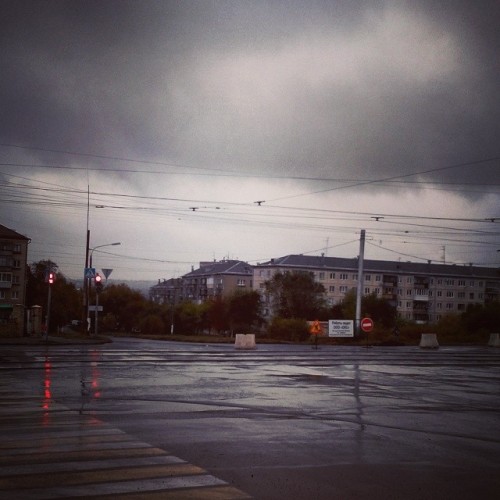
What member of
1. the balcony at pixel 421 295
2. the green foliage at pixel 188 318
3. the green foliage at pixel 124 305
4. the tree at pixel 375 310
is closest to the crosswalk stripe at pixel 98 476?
the tree at pixel 375 310

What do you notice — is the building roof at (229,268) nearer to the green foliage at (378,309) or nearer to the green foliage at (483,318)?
the green foliage at (378,309)

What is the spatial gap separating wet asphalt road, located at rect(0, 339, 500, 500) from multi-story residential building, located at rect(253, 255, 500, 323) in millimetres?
120629

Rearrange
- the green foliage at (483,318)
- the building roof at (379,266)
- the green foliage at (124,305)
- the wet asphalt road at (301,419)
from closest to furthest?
the wet asphalt road at (301,419), the green foliage at (483,318), the green foliage at (124,305), the building roof at (379,266)

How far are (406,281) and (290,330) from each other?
96632 mm

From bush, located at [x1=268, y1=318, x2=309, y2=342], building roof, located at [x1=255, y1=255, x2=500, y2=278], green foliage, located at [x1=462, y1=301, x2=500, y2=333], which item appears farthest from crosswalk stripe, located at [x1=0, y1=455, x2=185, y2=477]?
building roof, located at [x1=255, y1=255, x2=500, y2=278]

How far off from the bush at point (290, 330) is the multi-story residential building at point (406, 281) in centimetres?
8166

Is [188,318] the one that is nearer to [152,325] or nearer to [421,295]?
[152,325]

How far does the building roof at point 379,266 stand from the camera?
14188cm

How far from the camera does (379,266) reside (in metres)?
148

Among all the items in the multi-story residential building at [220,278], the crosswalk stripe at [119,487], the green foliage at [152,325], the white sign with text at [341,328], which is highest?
the multi-story residential building at [220,278]

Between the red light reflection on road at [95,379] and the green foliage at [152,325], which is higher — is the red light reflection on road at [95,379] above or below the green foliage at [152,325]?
above

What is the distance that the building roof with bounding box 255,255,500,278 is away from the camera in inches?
5586

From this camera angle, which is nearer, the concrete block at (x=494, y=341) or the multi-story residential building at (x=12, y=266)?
the concrete block at (x=494, y=341)

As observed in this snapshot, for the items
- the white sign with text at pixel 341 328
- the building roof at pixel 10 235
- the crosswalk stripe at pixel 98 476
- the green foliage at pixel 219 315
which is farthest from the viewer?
the green foliage at pixel 219 315
